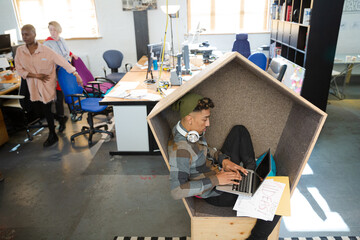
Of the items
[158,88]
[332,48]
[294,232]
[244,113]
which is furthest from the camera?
[332,48]

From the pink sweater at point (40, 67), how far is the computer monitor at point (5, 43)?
194 centimetres

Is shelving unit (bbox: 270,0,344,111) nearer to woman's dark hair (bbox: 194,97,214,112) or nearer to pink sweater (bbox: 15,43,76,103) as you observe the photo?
woman's dark hair (bbox: 194,97,214,112)

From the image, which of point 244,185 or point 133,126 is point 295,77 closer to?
point 133,126

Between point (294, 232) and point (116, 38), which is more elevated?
point (116, 38)

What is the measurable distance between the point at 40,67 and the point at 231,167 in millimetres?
2804

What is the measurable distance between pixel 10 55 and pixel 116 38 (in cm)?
228

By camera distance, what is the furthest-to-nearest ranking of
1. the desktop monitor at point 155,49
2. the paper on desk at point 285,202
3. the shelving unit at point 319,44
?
the desktop monitor at point 155,49
the shelving unit at point 319,44
the paper on desk at point 285,202

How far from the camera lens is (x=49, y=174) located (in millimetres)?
3127

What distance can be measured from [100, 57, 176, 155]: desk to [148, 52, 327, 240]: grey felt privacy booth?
4.29ft

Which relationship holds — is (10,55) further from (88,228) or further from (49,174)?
(88,228)

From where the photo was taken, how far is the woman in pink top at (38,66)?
3451mm

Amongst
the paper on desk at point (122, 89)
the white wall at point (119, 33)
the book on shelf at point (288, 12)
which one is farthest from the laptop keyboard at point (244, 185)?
the white wall at point (119, 33)

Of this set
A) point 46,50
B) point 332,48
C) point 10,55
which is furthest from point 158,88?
point 10,55

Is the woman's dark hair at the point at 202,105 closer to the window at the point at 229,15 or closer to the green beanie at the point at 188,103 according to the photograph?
the green beanie at the point at 188,103
